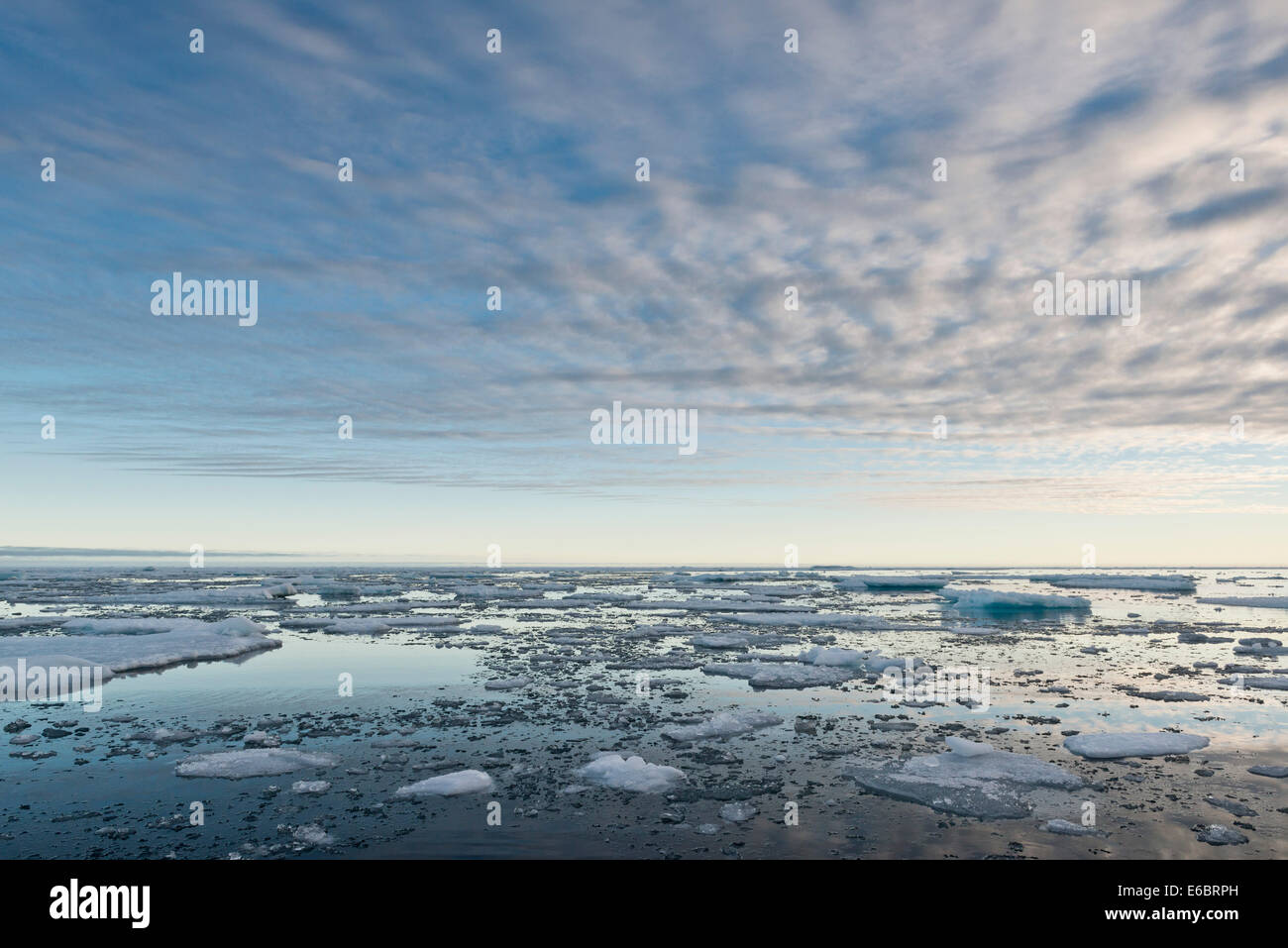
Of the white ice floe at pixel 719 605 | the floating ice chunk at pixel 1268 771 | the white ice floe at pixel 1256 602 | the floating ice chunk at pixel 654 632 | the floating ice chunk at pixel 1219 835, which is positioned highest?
the floating ice chunk at pixel 1219 835

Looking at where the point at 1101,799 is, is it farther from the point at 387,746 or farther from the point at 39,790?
the point at 39,790

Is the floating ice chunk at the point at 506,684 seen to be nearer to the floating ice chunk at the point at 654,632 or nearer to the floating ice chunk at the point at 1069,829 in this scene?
the floating ice chunk at the point at 654,632

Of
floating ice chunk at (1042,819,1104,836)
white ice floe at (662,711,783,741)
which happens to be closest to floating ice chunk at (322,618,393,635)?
white ice floe at (662,711,783,741)

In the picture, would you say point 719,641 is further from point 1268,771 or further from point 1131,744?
point 1268,771

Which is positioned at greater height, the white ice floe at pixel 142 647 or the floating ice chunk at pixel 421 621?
the white ice floe at pixel 142 647

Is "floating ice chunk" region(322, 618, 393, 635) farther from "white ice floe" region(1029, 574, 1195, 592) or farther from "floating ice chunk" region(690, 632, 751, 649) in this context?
"white ice floe" region(1029, 574, 1195, 592)

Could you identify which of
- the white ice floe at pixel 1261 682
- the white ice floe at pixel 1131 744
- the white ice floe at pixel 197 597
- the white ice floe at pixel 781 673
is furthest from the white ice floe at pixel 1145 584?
the white ice floe at pixel 197 597
